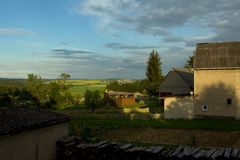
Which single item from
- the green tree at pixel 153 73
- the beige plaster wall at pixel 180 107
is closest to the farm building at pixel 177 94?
the beige plaster wall at pixel 180 107

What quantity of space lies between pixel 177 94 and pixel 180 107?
5950 mm

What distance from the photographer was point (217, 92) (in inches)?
1471

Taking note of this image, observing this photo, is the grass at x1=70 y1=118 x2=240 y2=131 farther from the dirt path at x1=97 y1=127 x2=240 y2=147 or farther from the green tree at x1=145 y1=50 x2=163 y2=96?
the green tree at x1=145 y1=50 x2=163 y2=96

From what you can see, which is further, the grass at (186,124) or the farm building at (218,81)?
the farm building at (218,81)

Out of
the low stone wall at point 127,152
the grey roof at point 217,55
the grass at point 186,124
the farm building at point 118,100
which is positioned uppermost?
the grey roof at point 217,55

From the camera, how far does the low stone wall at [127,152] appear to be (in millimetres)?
12153

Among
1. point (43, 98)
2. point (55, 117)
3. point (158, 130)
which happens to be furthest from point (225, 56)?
point (43, 98)

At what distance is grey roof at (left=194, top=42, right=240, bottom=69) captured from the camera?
122 ft

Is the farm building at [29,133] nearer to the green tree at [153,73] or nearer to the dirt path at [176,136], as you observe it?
the dirt path at [176,136]

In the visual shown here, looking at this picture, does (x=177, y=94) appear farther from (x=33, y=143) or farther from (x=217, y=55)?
(x=33, y=143)

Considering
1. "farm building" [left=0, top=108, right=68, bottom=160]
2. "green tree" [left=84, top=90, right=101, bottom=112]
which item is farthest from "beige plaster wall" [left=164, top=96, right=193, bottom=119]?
"farm building" [left=0, top=108, right=68, bottom=160]

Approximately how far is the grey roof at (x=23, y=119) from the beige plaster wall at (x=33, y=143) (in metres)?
0.26

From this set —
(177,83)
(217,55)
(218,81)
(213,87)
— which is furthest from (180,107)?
(177,83)

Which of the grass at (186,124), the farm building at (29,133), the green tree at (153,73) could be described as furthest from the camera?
the green tree at (153,73)
